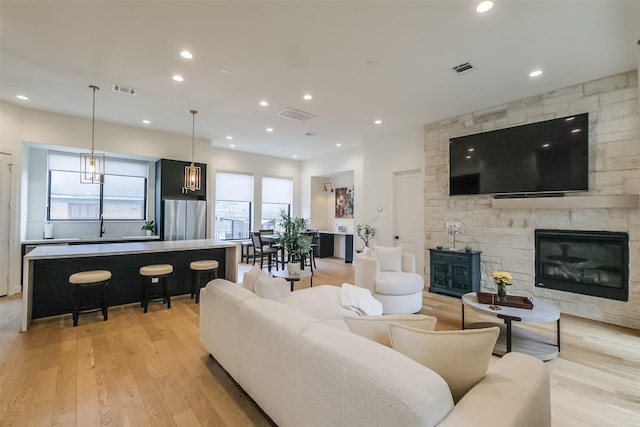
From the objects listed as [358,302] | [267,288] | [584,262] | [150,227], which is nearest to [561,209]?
[584,262]

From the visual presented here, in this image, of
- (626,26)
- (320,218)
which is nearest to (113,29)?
(626,26)

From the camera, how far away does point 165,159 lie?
6109mm

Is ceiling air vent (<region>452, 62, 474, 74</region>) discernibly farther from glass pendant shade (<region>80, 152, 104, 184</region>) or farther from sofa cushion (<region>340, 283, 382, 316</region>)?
glass pendant shade (<region>80, 152, 104, 184</region>)

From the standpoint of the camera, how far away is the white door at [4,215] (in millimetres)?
4504

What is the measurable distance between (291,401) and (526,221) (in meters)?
4.47

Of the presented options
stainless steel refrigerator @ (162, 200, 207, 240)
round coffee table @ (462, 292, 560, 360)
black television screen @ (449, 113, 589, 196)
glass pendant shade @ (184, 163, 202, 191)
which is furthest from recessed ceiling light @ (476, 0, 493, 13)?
stainless steel refrigerator @ (162, 200, 207, 240)

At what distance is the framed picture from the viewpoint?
8.73 meters

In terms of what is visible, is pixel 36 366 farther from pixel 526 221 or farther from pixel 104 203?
pixel 526 221

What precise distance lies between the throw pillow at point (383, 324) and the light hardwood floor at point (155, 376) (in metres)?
1.04

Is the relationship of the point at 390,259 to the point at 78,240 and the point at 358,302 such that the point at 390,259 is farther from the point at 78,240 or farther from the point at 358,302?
the point at 78,240

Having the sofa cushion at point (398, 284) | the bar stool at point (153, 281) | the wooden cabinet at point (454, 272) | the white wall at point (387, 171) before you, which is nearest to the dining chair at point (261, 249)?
the white wall at point (387, 171)

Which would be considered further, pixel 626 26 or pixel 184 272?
pixel 184 272

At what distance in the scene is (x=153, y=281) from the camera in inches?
162

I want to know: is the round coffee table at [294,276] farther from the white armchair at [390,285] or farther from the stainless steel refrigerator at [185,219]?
the stainless steel refrigerator at [185,219]
